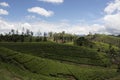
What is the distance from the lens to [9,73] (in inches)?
6496

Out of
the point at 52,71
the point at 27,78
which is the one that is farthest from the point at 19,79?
the point at 52,71

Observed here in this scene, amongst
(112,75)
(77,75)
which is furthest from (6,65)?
(112,75)

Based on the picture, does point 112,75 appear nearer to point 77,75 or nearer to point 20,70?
point 77,75

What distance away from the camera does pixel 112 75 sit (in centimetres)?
19225

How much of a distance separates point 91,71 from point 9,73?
75.1 metres

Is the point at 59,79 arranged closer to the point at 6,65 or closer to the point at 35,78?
the point at 35,78

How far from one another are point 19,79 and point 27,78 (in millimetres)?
7444

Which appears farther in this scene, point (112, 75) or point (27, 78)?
point (112, 75)

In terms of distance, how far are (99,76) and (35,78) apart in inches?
2246

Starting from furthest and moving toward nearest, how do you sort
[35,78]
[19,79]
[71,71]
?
[71,71] → [35,78] → [19,79]

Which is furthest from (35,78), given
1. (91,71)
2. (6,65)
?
(91,71)

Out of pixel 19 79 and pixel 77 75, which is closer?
pixel 19 79

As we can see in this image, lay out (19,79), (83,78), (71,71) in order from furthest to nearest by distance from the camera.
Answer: (71,71) → (83,78) → (19,79)

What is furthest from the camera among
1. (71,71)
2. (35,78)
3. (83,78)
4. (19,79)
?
(71,71)
